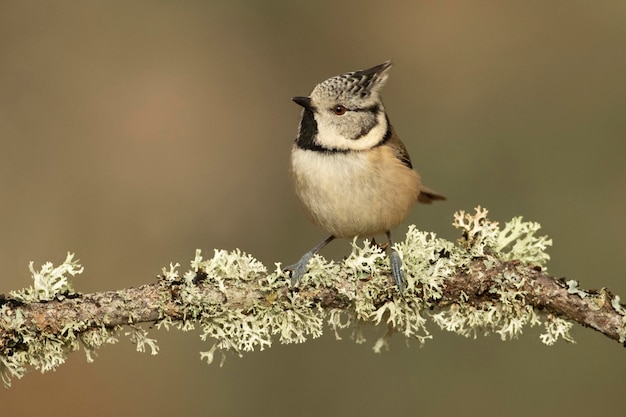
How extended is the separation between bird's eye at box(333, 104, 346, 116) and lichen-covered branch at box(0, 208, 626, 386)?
108 cm

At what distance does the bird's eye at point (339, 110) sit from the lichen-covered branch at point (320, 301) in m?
1.08

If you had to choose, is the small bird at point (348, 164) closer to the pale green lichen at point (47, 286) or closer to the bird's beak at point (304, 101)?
the bird's beak at point (304, 101)

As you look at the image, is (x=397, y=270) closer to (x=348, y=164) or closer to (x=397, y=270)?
(x=397, y=270)

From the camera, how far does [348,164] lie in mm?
4141

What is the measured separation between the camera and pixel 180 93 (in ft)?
24.2

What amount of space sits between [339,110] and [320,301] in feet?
4.50

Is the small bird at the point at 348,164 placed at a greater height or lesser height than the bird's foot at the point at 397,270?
greater

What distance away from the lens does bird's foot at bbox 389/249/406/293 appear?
3.11 meters

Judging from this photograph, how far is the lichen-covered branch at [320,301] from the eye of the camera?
114 inches

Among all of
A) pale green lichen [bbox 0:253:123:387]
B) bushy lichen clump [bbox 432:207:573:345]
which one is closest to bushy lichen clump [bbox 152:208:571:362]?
bushy lichen clump [bbox 432:207:573:345]

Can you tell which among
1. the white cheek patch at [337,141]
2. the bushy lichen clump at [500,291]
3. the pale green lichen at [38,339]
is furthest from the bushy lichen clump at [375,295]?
the white cheek patch at [337,141]

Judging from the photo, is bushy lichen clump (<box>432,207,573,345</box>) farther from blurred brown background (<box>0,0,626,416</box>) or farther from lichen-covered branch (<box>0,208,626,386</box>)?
blurred brown background (<box>0,0,626,416</box>)

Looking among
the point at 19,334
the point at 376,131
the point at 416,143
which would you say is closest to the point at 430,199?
the point at 376,131

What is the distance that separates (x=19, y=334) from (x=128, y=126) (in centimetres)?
456
